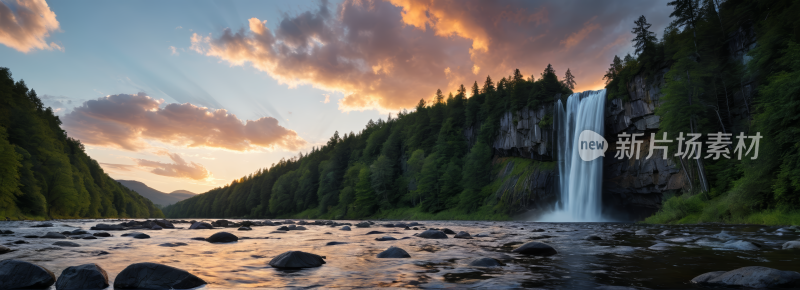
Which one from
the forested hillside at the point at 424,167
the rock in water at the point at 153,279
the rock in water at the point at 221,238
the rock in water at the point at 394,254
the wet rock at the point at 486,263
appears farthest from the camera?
the forested hillside at the point at 424,167

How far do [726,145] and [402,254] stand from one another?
1763 inches

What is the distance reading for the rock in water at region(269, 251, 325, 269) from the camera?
268 inches

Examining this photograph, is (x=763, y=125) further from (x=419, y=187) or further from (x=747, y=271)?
(x=419, y=187)

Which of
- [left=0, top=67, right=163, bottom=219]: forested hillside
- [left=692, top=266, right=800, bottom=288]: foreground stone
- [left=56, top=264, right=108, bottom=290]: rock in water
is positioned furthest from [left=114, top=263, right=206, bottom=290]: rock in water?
[left=0, top=67, right=163, bottom=219]: forested hillside

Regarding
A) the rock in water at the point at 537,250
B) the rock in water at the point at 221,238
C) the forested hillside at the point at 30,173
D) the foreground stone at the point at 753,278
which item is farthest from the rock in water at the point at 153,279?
the forested hillside at the point at 30,173

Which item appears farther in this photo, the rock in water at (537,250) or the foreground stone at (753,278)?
the rock in water at (537,250)

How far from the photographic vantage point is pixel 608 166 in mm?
59531

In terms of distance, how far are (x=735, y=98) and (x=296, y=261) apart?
52.8 m

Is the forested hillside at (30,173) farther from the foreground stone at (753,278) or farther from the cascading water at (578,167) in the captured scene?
the cascading water at (578,167)

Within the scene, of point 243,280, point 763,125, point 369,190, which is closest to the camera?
point 243,280

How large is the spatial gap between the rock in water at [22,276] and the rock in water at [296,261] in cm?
325

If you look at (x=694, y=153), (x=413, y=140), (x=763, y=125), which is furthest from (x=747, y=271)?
(x=413, y=140)

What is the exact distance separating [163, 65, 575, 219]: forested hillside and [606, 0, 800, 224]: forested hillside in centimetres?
2674

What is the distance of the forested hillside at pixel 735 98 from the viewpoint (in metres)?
23.1
